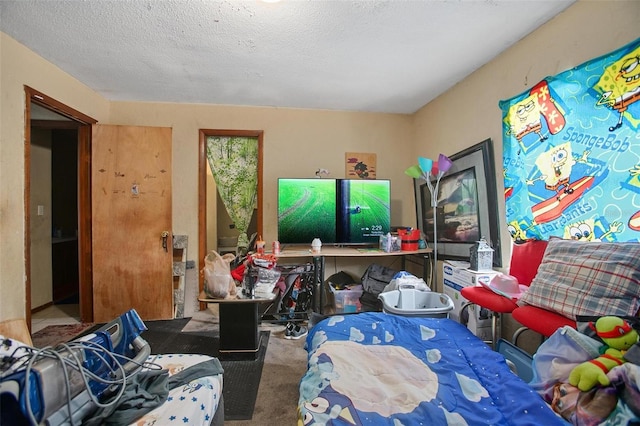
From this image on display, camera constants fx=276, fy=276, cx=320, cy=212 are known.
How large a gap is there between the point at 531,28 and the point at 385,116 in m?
1.82

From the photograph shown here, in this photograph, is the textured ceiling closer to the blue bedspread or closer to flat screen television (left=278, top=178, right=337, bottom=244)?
flat screen television (left=278, top=178, right=337, bottom=244)

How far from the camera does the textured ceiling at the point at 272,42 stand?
1.78m

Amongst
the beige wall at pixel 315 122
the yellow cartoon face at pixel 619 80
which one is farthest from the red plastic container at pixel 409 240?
the yellow cartoon face at pixel 619 80

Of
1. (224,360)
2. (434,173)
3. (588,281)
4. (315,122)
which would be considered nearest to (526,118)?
(434,173)

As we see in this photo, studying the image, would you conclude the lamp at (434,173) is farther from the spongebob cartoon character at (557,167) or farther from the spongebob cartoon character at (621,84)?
the spongebob cartoon character at (621,84)

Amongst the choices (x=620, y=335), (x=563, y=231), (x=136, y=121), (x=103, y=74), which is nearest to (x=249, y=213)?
(x=136, y=121)

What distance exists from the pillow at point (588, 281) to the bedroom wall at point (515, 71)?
741mm

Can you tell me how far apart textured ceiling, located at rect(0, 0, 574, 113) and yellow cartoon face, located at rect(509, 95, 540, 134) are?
0.51 meters

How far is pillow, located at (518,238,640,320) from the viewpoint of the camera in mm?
1203

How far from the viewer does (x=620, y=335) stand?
39.9 inches

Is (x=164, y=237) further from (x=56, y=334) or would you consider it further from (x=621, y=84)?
(x=621, y=84)

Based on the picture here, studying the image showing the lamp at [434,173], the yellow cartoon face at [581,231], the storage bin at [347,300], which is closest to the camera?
the yellow cartoon face at [581,231]

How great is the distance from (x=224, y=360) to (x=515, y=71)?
10.7ft

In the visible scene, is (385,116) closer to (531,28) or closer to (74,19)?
(531,28)
